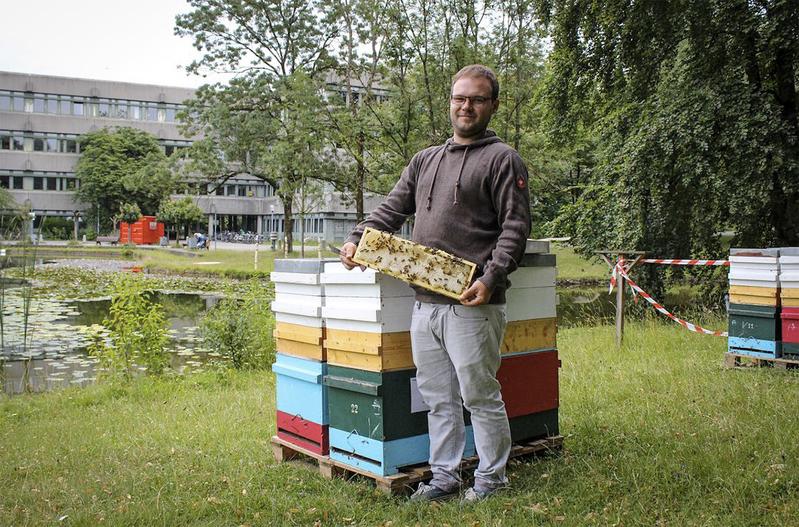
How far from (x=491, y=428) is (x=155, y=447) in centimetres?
304

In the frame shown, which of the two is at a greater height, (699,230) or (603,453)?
(699,230)

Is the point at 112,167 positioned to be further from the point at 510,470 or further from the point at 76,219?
the point at 510,470

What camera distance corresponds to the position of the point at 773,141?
11.6 m

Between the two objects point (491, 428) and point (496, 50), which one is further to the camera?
point (496, 50)

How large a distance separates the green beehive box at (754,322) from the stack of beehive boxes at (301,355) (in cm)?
578

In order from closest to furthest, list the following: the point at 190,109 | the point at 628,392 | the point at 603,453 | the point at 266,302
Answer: the point at 603,453
the point at 628,392
the point at 266,302
the point at 190,109

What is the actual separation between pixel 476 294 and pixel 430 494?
1258 millimetres

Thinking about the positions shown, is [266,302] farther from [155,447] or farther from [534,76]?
[534,76]

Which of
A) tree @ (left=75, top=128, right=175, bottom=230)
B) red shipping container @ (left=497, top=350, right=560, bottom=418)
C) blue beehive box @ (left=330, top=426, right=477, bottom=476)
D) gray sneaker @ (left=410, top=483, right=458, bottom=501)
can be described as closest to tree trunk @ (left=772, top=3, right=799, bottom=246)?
red shipping container @ (left=497, top=350, right=560, bottom=418)

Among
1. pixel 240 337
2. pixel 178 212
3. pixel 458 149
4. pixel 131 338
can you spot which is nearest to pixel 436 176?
pixel 458 149

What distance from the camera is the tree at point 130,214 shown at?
184 feet

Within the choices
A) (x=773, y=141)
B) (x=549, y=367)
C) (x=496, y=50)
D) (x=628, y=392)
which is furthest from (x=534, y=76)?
(x=549, y=367)

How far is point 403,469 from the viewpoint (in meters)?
4.48

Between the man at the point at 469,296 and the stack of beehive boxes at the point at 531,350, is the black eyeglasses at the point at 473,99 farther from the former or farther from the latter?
the stack of beehive boxes at the point at 531,350
